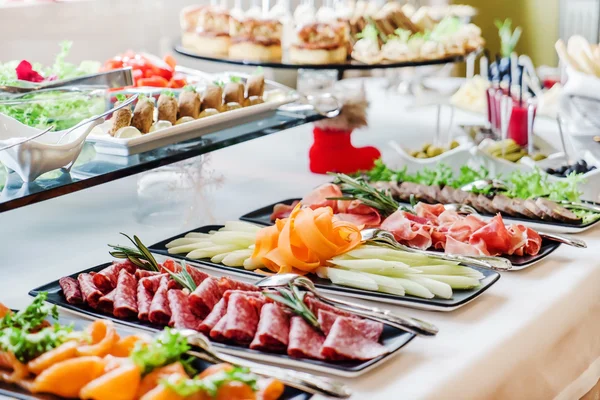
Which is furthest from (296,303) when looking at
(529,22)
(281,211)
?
(529,22)

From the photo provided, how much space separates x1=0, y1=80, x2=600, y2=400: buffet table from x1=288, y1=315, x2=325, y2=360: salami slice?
0.20 ft

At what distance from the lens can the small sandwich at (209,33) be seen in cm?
274

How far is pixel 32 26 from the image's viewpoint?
293 centimetres

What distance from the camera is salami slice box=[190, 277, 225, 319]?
3.92 feet

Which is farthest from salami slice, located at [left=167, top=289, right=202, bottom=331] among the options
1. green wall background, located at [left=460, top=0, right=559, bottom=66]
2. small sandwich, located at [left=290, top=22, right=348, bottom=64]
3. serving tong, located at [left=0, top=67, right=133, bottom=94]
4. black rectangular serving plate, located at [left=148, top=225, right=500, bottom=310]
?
green wall background, located at [left=460, top=0, right=559, bottom=66]

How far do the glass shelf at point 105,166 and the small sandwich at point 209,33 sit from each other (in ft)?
2.78

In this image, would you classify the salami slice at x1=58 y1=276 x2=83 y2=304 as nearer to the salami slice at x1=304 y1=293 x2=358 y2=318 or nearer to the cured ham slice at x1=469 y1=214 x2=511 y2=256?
the salami slice at x1=304 y1=293 x2=358 y2=318

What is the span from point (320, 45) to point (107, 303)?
1507 millimetres

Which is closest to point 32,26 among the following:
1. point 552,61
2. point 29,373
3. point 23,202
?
point 23,202

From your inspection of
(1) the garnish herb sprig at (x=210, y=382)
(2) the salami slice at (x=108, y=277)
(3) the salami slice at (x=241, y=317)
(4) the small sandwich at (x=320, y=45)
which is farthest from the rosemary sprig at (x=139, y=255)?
(4) the small sandwich at (x=320, y=45)

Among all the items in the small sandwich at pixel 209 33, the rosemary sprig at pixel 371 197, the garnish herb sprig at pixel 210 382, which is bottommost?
the rosemary sprig at pixel 371 197

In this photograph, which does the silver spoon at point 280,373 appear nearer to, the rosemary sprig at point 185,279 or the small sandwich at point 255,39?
the rosemary sprig at point 185,279

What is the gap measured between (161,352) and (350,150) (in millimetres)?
1390

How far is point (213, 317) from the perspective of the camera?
115 centimetres
